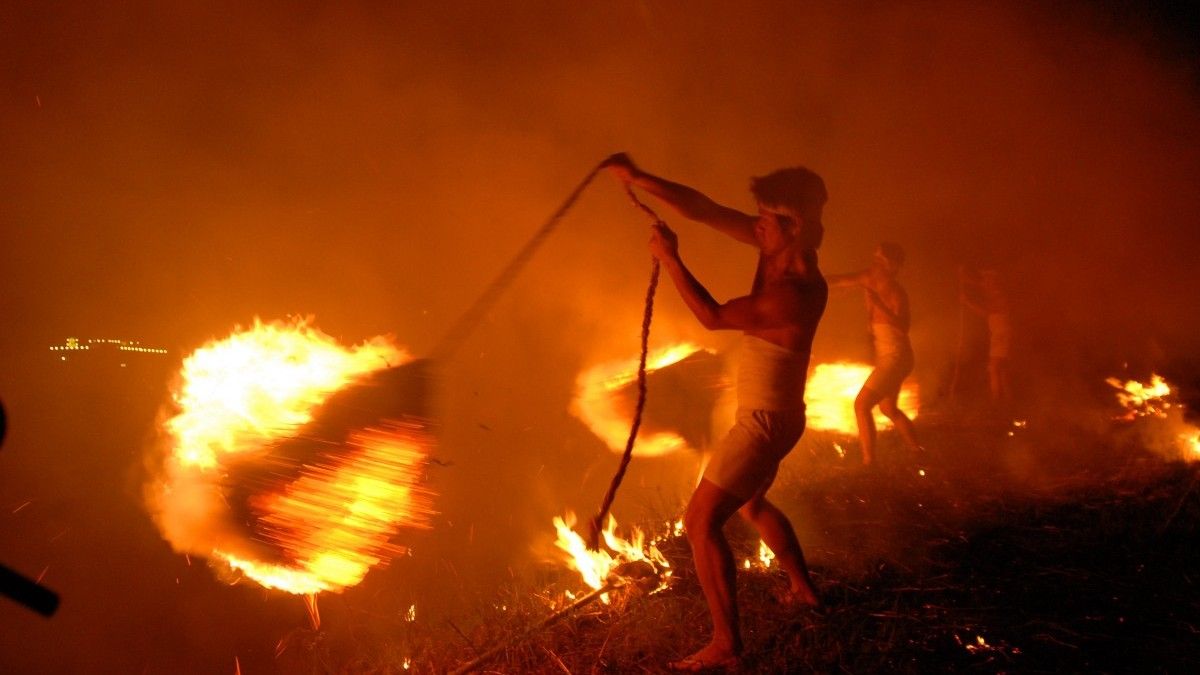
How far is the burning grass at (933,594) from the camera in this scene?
9.04 feet

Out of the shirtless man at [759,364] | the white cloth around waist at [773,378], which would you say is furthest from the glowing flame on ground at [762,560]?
the white cloth around waist at [773,378]

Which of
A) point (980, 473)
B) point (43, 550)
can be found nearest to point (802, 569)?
point (980, 473)

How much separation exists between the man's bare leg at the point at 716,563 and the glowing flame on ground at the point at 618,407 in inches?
193

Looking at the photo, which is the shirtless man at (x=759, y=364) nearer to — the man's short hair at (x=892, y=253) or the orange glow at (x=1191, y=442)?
the man's short hair at (x=892, y=253)

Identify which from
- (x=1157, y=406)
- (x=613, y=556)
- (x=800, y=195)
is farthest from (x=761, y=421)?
(x=1157, y=406)

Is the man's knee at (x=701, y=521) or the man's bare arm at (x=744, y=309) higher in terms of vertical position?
the man's bare arm at (x=744, y=309)

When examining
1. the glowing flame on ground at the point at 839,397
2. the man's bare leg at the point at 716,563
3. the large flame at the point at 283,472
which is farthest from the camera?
the glowing flame on ground at the point at 839,397

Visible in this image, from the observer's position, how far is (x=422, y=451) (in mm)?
6316

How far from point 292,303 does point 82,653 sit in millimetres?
5678

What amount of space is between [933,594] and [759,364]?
4.96 feet

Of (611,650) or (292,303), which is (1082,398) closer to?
(611,650)

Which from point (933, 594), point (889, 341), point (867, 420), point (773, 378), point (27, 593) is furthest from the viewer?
point (889, 341)

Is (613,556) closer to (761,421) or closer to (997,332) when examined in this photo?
(761,421)

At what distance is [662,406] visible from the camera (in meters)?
7.62
